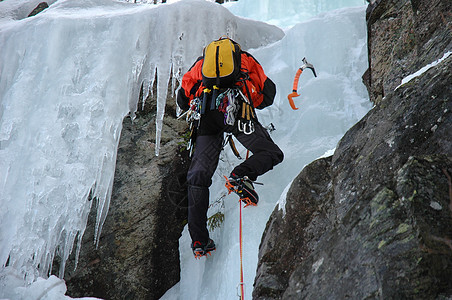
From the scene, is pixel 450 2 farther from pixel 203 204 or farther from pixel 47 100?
pixel 47 100

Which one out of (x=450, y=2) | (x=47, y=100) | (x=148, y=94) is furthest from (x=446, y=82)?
(x=47, y=100)

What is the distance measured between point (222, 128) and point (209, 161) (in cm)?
35

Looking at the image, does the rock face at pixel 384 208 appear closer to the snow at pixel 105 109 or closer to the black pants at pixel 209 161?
the black pants at pixel 209 161

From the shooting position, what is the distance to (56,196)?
3920 mm

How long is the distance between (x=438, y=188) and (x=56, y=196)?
3648 mm

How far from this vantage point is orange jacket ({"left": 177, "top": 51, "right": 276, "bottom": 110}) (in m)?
3.42

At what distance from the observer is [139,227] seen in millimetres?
4004

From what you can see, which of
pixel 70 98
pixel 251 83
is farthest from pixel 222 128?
pixel 70 98

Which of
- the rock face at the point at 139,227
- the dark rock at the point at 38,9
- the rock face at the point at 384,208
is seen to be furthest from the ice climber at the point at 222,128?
the dark rock at the point at 38,9

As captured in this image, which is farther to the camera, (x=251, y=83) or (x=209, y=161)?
(x=251, y=83)

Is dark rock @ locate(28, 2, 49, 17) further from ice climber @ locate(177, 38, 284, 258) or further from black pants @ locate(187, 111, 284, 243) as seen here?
black pants @ locate(187, 111, 284, 243)

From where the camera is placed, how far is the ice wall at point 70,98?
3.87 meters

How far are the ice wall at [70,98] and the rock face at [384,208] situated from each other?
2.24m

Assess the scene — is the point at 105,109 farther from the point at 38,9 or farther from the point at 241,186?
the point at 38,9
